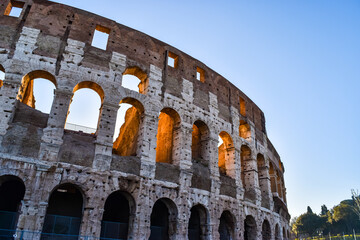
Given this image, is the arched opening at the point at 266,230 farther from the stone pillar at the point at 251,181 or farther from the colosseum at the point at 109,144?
the stone pillar at the point at 251,181

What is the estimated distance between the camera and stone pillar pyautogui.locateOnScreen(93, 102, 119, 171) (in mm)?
9633

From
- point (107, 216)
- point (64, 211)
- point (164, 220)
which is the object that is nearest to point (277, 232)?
point (164, 220)

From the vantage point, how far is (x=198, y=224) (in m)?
12.2

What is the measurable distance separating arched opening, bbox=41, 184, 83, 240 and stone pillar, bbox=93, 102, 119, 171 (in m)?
1.46

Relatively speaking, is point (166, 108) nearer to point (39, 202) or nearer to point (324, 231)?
point (39, 202)

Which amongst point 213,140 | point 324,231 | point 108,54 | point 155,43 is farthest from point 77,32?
point 324,231

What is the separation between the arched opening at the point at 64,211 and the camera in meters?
8.98

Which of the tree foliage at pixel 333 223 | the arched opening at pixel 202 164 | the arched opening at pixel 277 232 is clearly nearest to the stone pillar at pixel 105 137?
the arched opening at pixel 202 164

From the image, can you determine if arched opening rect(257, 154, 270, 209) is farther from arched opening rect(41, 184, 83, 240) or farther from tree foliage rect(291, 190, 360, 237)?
tree foliage rect(291, 190, 360, 237)

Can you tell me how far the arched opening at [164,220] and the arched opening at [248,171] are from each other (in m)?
5.25

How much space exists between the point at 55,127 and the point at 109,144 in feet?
6.32

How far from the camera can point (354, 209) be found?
43000mm

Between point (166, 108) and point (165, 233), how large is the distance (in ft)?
17.5

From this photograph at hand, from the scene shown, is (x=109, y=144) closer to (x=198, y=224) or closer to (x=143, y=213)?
(x=143, y=213)
